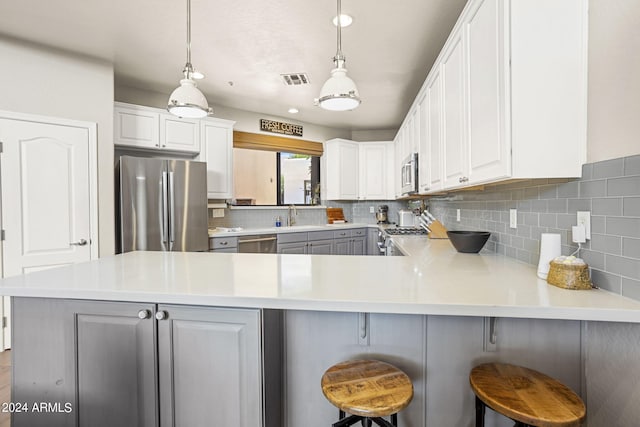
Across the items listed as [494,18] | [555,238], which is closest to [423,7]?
[494,18]

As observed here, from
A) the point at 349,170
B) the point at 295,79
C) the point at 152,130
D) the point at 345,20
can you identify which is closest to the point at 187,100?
the point at 345,20

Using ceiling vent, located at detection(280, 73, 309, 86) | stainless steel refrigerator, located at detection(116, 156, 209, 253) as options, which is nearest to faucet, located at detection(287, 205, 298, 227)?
stainless steel refrigerator, located at detection(116, 156, 209, 253)

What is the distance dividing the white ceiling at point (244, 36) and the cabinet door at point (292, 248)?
6.43 feet

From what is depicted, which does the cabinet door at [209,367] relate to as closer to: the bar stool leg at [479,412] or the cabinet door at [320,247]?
the bar stool leg at [479,412]

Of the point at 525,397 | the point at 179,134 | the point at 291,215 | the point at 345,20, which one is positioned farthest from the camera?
the point at 291,215

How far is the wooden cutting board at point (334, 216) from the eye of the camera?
521 centimetres

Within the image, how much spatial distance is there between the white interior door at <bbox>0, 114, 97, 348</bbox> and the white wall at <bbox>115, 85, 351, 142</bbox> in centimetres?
86

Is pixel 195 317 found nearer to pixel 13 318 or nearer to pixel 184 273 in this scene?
pixel 184 273

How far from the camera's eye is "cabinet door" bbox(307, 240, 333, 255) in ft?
14.3

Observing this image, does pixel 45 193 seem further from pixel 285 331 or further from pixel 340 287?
pixel 340 287

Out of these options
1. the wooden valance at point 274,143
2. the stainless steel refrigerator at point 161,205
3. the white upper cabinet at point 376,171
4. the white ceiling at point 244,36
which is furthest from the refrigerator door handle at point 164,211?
the white upper cabinet at point 376,171

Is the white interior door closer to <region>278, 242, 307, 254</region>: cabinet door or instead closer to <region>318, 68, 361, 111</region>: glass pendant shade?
<region>278, 242, 307, 254</region>: cabinet door

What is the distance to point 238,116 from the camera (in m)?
4.37

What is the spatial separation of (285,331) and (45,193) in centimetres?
269
